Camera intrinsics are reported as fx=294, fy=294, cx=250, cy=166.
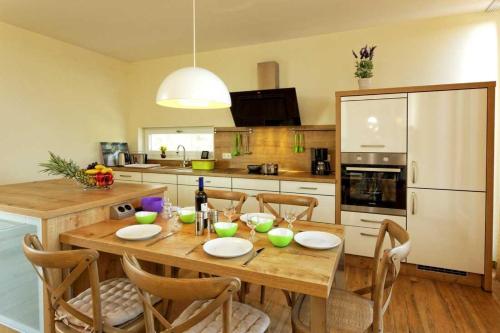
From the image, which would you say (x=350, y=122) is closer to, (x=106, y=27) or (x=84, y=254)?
(x=84, y=254)

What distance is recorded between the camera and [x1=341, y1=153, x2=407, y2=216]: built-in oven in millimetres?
2697

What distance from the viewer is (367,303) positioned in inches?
59.2

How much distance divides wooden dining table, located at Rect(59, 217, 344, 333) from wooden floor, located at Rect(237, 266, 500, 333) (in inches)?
31.4

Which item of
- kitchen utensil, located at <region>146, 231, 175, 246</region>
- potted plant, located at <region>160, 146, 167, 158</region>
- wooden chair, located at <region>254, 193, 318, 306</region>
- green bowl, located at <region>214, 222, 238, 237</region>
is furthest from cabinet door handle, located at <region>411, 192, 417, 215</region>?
potted plant, located at <region>160, 146, 167, 158</region>

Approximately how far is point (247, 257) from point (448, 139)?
2.17 metres

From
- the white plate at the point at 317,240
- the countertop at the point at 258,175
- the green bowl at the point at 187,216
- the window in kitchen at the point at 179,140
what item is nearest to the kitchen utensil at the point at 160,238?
the green bowl at the point at 187,216

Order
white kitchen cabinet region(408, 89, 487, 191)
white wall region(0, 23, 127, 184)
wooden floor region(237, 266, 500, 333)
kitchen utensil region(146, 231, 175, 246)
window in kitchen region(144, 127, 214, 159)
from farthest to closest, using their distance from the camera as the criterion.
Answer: window in kitchen region(144, 127, 214, 159) → white wall region(0, 23, 127, 184) → white kitchen cabinet region(408, 89, 487, 191) → wooden floor region(237, 266, 500, 333) → kitchen utensil region(146, 231, 175, 246)

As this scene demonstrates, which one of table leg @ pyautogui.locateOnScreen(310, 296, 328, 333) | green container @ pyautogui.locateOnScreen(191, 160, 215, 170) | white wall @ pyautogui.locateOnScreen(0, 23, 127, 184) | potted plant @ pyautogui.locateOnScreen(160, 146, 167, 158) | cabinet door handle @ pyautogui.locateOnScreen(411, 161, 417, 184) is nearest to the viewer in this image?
table leg @ pyautogui.locateOnScreen(310, 296, 328, 333)

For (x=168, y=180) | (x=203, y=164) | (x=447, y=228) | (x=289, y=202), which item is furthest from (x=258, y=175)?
(x=447, y=228)

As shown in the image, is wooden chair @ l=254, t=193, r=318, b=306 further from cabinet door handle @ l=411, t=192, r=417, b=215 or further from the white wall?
the white wall

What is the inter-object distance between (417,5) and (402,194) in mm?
1754

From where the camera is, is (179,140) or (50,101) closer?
(50,101)

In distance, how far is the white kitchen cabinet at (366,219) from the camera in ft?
8.91

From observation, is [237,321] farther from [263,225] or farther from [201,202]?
[201,202]
